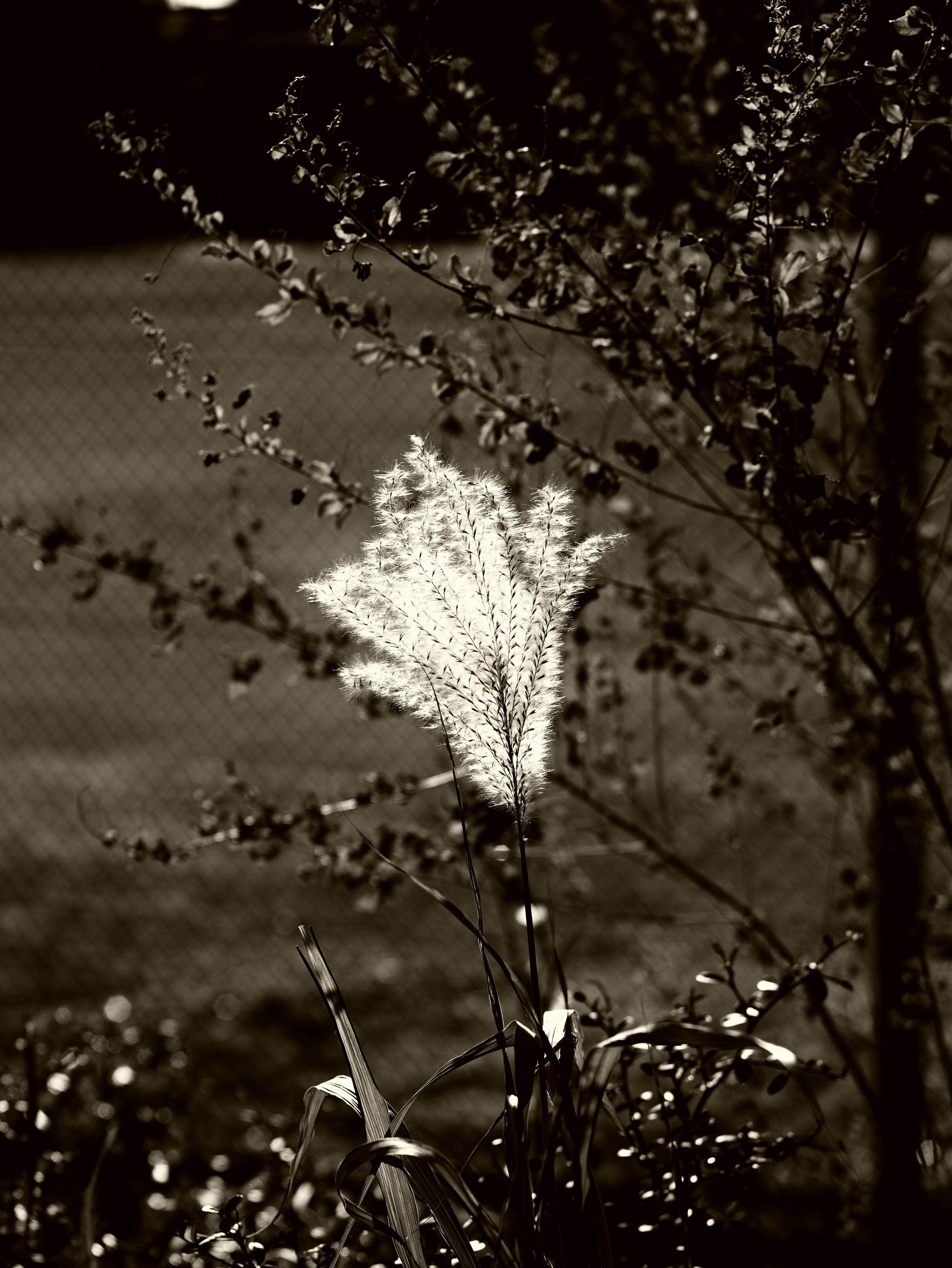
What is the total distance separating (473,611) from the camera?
4.82 feet

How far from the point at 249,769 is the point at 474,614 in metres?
5.38

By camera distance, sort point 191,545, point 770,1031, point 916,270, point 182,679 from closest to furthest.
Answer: point 916,270 → point 770,1031 → point 182,679 → point 191,545

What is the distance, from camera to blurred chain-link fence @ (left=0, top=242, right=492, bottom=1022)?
5.07m

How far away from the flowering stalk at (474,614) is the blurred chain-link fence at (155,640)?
63 cm

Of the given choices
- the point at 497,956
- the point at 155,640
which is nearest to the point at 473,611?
the point at 497,956

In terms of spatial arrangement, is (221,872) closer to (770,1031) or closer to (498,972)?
(498,972)

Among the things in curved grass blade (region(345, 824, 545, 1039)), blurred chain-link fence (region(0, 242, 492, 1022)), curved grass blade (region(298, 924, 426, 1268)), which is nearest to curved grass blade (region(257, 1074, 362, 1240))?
curved grass blade (region(298, 924, 426, 1268))

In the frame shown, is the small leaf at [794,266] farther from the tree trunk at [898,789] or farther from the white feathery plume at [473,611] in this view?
the white feathery plume at [473,611]

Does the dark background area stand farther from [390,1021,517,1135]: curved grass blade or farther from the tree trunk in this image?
[390,1021,517,1135]: curved grass blade

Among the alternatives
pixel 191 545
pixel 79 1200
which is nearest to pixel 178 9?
pixel 79 1200

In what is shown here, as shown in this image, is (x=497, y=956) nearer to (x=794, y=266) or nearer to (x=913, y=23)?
(x=794, y=266)

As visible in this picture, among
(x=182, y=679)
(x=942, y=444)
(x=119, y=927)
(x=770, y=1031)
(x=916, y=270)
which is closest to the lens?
(x=942, y=444)

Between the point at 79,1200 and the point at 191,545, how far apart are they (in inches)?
296

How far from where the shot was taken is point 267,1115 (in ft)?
11.8
